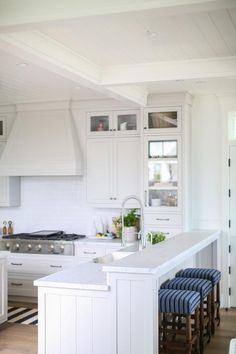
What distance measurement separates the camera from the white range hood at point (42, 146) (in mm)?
7316

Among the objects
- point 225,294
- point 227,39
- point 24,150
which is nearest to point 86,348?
point 227,39

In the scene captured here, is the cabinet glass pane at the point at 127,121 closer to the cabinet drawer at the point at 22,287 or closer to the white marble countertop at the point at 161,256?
the white marble countertop at the point at 161,256

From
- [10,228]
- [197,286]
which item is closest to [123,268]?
[197,286]

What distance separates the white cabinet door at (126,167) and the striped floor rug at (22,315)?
1.85 m

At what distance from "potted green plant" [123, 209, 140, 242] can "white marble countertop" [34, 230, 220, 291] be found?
5.24 feet

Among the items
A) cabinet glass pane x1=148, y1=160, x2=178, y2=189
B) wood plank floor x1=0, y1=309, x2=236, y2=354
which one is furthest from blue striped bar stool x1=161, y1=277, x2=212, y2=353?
cabinet glass pane x1=148, y1=160, x2=178, y2=189

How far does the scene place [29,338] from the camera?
567 centimetres

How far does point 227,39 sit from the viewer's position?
15.1 ft

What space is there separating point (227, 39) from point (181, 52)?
552 millimetres

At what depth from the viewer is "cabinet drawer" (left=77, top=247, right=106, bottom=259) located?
704 cm

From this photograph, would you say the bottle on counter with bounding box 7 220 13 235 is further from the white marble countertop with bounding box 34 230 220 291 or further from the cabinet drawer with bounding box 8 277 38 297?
the white marble countertop with bounding box 34 230 220 291

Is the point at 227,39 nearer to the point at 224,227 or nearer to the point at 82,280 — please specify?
the point at 82,280

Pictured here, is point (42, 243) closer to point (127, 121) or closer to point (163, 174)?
point (163, 174)

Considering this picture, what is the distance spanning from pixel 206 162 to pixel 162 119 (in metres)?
0.85
